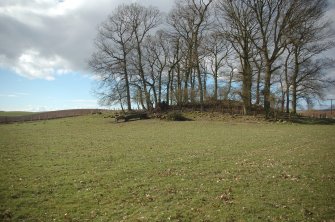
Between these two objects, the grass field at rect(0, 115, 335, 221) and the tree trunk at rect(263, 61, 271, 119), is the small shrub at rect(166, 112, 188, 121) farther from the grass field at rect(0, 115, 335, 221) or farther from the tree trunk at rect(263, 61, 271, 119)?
the grass field at rect(0, 115, 335, 221)

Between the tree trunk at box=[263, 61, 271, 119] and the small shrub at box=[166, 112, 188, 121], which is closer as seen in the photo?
the tree trunk at box=[263, 61, 271, 119]

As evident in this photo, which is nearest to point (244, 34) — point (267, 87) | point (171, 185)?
point (267, 87)

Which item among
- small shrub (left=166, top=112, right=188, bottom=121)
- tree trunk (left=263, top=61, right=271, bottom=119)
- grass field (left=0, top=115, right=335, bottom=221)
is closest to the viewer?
grass field (left=0, top=115, right=335, bottom=221)

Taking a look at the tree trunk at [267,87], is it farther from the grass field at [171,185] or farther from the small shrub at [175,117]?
the grass field at [171,185]

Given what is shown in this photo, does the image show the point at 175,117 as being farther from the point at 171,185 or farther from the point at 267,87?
the point at 171,185

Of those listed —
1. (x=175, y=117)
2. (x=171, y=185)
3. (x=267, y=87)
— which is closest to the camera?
(x=171, y=185)

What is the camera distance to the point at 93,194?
10.3m

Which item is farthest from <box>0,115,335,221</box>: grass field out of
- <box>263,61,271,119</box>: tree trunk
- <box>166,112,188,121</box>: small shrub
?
<box>166,112,188,121</box>: small shrub

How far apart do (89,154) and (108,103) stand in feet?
120

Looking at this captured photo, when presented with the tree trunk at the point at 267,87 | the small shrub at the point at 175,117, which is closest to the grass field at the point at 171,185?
the tree trunk at the point at 267,87

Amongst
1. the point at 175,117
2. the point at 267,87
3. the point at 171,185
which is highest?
the point at 267,87

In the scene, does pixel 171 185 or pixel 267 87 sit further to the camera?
pixel 267 87

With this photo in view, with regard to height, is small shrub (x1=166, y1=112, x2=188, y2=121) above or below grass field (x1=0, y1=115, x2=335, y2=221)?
above

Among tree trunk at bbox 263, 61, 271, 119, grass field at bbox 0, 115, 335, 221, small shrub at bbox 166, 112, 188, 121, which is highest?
tree trunk at bbox 263, 61, 271, 119
